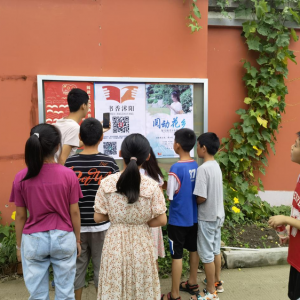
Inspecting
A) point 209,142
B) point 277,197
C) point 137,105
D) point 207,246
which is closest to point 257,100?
point 277,197

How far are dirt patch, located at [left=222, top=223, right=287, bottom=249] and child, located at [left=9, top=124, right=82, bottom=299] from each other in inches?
Result: 98.1

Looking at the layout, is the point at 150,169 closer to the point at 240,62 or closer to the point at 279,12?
the point at 240,62

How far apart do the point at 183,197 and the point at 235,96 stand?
2654 millimetres

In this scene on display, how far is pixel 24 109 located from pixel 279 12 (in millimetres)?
4002

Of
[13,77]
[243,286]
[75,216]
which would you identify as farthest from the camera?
[13,77]

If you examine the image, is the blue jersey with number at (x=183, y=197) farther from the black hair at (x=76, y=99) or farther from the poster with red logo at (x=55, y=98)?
the poster with red logo at (x=55, y=98)

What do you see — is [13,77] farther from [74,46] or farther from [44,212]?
[44,212]

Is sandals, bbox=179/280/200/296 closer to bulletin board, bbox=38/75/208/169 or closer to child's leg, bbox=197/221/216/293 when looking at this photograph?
child's leg, bbox=197/221/216/293

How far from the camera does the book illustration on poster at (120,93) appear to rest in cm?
384

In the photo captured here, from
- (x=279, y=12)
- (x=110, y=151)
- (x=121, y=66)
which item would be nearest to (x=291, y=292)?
(x=110, y=151)

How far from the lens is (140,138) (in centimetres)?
199

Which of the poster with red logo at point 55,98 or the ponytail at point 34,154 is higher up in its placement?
the poster with red logo at point 55,98

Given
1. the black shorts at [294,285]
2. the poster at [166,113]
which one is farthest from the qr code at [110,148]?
the black shorts at [294,285]

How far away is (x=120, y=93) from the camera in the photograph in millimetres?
3871
